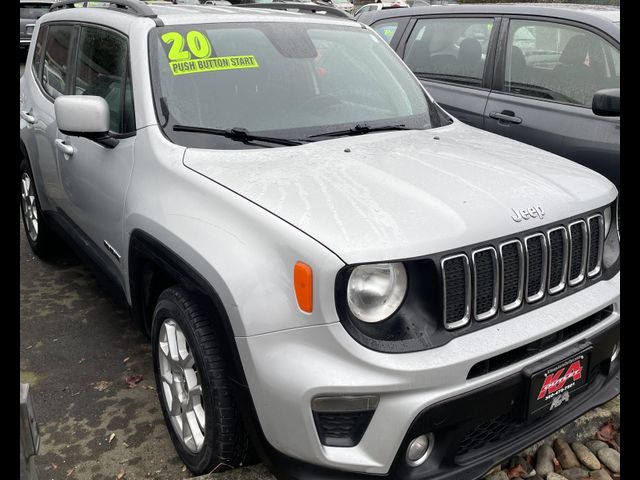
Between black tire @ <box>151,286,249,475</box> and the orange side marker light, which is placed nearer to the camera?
the orange side marker light

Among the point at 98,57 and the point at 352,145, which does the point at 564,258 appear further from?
the point at 98,57

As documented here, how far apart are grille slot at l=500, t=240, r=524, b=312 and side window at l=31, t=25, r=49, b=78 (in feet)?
12.2

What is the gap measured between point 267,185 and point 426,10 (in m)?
3.58

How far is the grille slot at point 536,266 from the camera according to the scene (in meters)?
2.23

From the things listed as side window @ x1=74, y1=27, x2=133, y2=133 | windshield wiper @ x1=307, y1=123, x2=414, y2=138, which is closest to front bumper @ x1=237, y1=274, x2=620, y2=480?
windshield wiper @ x1=307, y1=123, x2=414, y2=138

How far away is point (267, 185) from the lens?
7.60 feet

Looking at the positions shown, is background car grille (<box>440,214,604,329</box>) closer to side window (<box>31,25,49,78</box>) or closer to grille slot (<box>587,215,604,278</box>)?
grille slot (<box>587,215,604,278</box>)

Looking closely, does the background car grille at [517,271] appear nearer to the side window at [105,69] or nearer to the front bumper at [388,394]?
the front bumper at [388,394]

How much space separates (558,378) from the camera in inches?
86.9

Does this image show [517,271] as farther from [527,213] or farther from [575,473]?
[575,473]

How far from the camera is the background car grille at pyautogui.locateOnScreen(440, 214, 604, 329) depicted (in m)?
2.04

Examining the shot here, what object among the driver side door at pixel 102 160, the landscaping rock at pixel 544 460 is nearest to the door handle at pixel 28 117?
the driver side door at pixel 102 160
